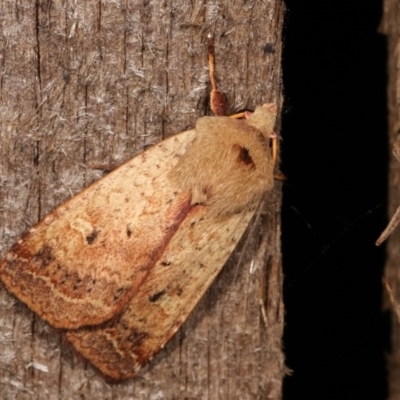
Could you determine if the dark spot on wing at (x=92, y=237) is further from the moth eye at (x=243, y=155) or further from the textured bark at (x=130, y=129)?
the moth eye at (x=243, y=155)

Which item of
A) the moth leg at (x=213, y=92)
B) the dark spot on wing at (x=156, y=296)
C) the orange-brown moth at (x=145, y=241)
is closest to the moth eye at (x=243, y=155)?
the orange-brown moth at (x=145, y=241)

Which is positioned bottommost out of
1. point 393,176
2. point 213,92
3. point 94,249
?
point 94,249

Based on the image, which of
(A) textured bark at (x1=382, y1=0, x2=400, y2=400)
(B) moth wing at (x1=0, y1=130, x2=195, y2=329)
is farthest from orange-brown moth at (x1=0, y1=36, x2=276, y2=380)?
(A) textured bark at (x1=382, y1=0, x2=400, y2=400)

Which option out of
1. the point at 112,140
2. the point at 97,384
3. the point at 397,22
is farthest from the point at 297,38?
the point at 97,384

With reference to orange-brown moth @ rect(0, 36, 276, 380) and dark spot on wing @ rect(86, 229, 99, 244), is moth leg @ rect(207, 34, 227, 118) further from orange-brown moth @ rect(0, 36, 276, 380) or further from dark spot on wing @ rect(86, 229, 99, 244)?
dark spot on wing @ rect(86, 229, 99, 244)

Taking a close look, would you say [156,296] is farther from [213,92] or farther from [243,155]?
[213,92]

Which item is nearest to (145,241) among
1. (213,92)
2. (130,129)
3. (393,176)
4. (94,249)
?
(94,249)
